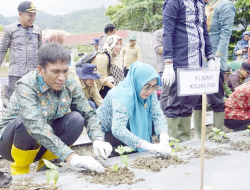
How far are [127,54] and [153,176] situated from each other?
5.58m

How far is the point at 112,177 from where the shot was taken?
1998mm

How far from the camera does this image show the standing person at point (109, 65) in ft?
14.0

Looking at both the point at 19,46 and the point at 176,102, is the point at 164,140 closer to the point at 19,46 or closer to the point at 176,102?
the point at 176,102

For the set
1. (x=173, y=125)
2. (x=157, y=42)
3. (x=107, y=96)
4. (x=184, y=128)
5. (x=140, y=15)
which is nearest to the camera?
(x=107, y=96)

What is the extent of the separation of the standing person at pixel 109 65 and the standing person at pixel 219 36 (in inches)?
53.1

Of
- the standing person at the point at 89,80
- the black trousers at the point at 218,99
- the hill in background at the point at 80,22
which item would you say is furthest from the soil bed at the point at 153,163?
the hill in background at the point at 80,22

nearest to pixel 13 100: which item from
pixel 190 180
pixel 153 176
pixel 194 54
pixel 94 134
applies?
pixel 94 134

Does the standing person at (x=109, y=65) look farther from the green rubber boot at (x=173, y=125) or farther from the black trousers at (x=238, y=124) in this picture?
the black trousers at (x=238, y=124)

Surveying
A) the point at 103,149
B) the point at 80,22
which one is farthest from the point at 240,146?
the point at 80,22

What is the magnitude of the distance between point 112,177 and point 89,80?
2.02 metres

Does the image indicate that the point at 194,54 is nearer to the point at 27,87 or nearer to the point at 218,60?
the point at 218,60

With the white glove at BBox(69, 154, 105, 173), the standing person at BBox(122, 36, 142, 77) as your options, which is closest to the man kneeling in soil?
the white glove at BBox(69, 154, 105, 173)

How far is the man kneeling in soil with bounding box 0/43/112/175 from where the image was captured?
6.57 feet

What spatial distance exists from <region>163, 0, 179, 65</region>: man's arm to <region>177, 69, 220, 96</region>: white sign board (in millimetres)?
1076
